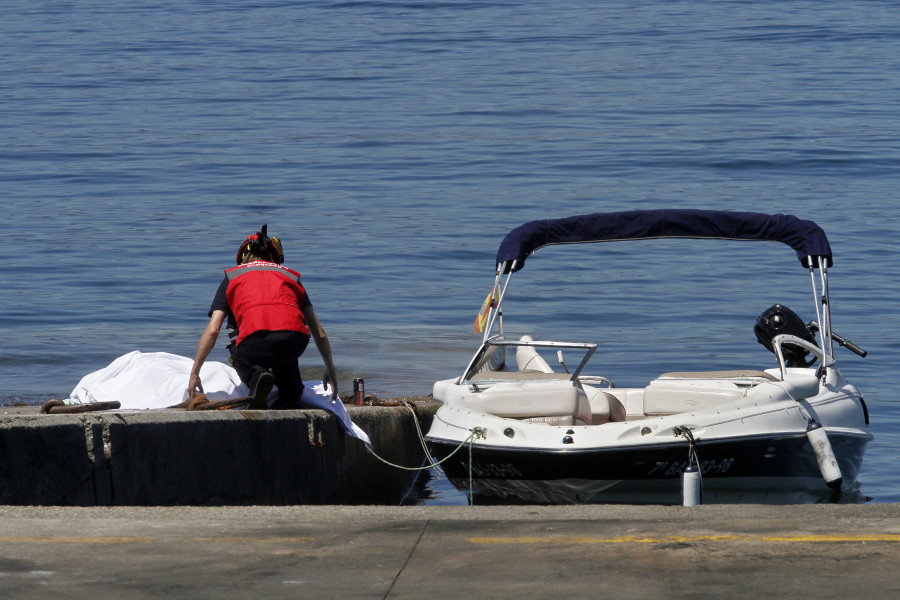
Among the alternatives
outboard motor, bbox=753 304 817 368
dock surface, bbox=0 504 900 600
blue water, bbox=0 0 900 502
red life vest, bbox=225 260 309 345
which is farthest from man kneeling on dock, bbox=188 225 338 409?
blue water, bbox=0 0 900 502

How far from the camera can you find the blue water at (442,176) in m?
19.7

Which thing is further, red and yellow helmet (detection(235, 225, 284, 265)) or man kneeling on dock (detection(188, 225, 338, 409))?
red and yellow helmet (detection(235, 225, 284, 265))

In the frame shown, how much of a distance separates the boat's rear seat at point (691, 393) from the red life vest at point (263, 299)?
270 centimetres

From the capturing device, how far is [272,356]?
888 centimetres

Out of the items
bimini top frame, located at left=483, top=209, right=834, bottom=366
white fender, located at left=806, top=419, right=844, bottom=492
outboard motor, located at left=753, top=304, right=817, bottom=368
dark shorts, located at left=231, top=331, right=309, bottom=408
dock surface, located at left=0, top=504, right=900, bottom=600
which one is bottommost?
white fender, located at left=806, top=419, right=844, bottom=492

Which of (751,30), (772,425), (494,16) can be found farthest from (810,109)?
(772,425)

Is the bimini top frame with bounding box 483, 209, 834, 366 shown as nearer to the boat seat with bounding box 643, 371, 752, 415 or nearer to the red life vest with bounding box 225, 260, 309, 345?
the boat seat with bounding box 643, 371, 752, 415

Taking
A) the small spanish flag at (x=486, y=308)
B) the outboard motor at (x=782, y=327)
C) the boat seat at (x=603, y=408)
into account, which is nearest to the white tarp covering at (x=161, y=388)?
the boat seat at (x=603, y=408)

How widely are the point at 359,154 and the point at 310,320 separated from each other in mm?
26822

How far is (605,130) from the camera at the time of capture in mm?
38281

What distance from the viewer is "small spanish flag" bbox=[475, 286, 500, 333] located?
1199 cm

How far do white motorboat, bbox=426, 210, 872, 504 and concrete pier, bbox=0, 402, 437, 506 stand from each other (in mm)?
929

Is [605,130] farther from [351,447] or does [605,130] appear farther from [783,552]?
[783,552]

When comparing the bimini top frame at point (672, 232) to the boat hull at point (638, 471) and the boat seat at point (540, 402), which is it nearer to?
the boat seat at point (540, 402)
